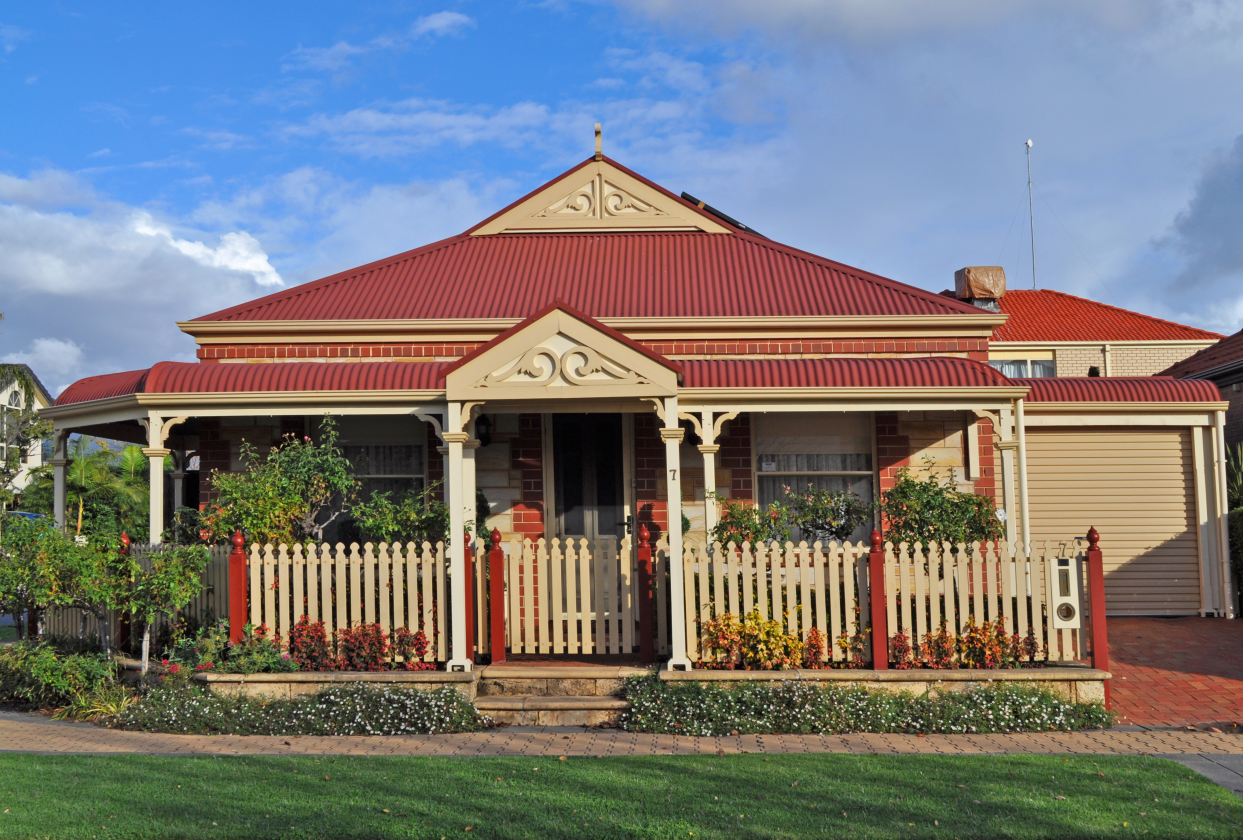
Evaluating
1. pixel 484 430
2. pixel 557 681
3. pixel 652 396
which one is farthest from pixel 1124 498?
pixel 557 681

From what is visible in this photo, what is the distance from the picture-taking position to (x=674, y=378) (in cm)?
882

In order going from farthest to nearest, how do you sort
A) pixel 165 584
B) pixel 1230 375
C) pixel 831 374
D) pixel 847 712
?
pixel 1230 375 < pixel 831 374 < pixel 165 584 < pixel 847 712

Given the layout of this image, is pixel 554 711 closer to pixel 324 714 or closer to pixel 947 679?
pixel 324 714

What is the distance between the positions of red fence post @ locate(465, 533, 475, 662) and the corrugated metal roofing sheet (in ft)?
13.2

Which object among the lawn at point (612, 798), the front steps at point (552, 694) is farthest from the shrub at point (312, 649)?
the lawn at point (612, 798)

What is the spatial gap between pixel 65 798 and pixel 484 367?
4.49 meters

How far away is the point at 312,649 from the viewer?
8.71 m

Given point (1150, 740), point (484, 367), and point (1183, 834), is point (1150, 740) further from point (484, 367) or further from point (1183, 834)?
point (484, 367)

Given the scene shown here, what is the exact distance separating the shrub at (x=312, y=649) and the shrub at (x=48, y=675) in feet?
5.76

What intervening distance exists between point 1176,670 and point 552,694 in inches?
241

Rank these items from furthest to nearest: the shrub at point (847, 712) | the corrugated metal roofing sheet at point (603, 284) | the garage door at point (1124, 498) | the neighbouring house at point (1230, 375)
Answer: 1. the neighbouring house at point (1230, 375)
2. the garage door at point (1124, 498)
3. the corrugated metal roofing sheet at point (603, 284)
4. the shrub at point (847, 712)

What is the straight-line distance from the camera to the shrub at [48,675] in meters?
Result: 8.74

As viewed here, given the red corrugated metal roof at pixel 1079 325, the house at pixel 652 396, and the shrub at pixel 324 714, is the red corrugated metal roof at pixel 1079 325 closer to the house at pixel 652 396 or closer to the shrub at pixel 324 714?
the house at pixel 652 396

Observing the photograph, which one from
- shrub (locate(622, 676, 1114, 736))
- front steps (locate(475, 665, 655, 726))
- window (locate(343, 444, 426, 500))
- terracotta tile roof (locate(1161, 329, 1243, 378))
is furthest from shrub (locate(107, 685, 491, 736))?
terracotta tile roof (locate(1161, 329, 1243, 378))
